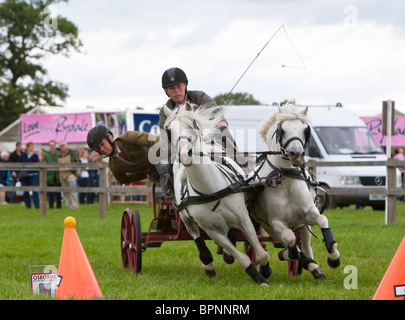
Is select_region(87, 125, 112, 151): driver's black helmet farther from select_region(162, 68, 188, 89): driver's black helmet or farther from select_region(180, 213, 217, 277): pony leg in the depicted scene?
select_region(180, 213, 217, 277): pony leg

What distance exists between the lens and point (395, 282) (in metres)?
4.89

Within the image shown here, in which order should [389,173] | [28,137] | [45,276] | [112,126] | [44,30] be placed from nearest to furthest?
[45,276] < [389,173] < [112,126] < [28,137] < [44,30]

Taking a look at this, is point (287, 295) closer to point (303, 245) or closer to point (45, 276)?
point (303, 245)

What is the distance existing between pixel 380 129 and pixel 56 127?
11.3 meters

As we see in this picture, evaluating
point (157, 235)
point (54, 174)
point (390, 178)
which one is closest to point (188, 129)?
point (157, 235)

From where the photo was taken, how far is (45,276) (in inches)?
218

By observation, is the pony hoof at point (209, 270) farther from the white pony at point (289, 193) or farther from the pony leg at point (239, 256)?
the white pony at point (289, 193)

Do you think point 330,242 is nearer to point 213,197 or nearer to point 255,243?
point 255,243

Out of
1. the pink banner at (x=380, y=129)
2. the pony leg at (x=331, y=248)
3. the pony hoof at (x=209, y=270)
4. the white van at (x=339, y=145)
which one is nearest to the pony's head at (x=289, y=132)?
the pony leg at (x=331, y=248)

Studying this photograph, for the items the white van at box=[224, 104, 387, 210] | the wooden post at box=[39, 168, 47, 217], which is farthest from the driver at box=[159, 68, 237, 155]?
the wooden post at box=[39, 168, 47, 217]

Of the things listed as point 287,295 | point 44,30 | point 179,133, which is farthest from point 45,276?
point 44,30

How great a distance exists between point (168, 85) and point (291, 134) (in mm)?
1873

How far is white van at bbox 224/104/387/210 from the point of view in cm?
1664

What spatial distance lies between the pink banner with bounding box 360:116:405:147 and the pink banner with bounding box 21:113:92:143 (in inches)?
378
